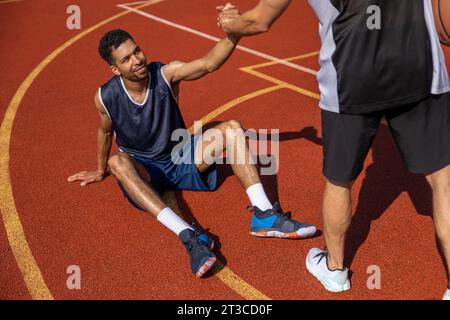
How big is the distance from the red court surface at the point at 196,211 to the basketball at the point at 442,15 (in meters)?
1.76

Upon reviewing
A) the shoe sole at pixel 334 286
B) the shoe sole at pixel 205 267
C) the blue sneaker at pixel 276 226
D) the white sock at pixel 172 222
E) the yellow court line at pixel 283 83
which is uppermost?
the yellow court line at pixel 283 83

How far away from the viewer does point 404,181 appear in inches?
185

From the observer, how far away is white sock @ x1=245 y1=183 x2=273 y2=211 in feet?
13.4

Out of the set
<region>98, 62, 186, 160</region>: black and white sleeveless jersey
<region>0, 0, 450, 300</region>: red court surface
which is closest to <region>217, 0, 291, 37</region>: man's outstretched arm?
<region>98, 62, 186, 160</region>: black and white sleeveless jersey

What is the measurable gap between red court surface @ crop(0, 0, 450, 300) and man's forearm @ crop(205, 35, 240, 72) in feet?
4.27

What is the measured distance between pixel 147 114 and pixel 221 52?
34.2 inches

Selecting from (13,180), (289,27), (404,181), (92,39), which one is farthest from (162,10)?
(404,181)

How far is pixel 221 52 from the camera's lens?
3812 millimetres

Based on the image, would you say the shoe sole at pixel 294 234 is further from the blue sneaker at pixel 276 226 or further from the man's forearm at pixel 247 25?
the man's forearm at pixel 247 25

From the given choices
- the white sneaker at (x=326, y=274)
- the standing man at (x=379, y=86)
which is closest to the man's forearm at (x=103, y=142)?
the standing man at (x=379, y=86)

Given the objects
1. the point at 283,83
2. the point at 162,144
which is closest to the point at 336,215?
the point at 162,144

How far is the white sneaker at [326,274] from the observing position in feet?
11.4

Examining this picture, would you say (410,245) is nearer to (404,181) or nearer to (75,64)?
(404,181)
